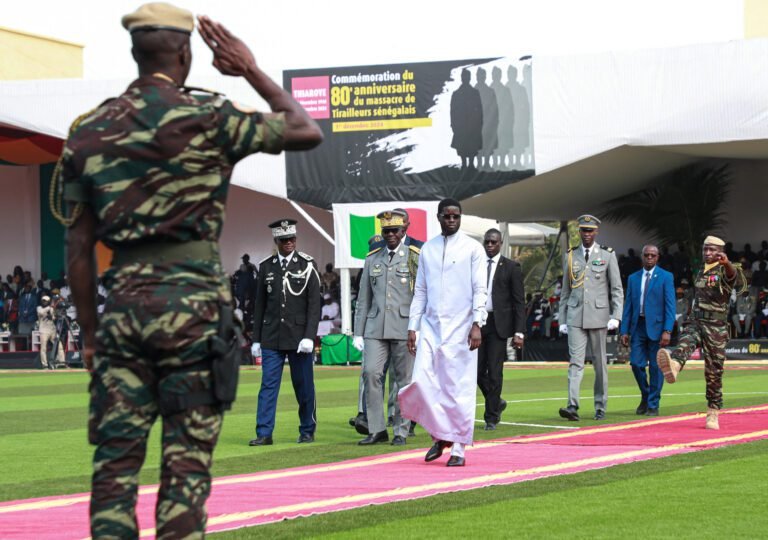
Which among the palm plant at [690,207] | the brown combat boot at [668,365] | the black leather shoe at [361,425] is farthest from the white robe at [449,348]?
the palm plant at [690,207]

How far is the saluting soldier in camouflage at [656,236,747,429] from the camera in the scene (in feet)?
43.3

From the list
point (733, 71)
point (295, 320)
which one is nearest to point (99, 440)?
point (295, 320)

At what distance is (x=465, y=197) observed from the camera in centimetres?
3262

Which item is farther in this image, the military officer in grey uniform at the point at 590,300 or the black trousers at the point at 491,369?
the military officer in grey uniform at the point at 590,300

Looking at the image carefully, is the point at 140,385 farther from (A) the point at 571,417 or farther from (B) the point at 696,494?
(A) the point at 571,417

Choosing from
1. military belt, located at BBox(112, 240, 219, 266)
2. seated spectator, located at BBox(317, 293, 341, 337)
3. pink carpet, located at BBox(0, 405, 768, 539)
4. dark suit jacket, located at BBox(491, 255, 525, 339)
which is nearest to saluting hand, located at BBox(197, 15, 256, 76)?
military belt, located at BBox(112, 240, 219, 266)

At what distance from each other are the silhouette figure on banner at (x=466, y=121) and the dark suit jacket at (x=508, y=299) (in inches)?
677

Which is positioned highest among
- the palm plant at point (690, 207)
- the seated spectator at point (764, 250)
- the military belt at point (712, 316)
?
the palm plant at point (690, 207)

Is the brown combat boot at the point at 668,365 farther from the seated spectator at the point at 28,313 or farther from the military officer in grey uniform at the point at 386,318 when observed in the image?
the seated spectator at the point at 28,313

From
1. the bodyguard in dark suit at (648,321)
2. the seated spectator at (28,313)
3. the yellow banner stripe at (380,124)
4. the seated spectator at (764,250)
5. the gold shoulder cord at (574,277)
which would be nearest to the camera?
the bodyguard in dark suit at (648,321)

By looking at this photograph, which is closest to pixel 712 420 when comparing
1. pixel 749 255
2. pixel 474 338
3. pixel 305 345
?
pixel 474 338

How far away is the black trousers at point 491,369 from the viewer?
1441 centimetres

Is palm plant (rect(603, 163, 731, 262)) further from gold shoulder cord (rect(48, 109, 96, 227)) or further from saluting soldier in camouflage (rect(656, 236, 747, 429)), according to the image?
gold shoulder cord (rect(48, 109, 96, 227))

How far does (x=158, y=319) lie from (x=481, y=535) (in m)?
3.13
